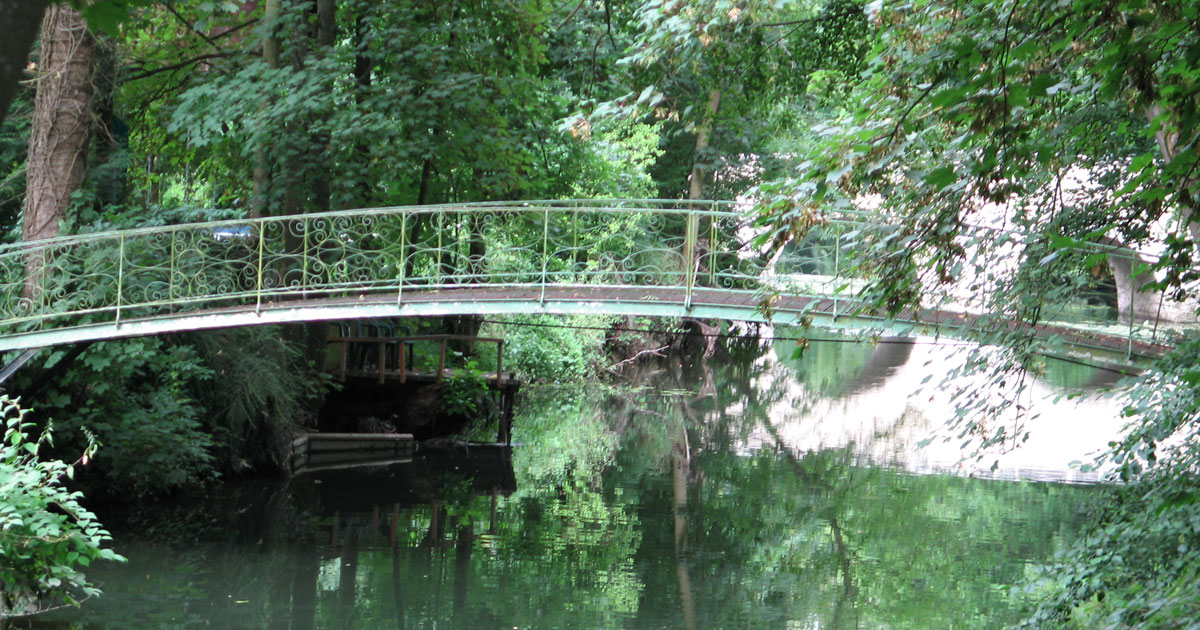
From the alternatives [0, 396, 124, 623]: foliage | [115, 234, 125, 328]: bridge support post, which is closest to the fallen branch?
[115, 234, 125, 328]: bridge support post

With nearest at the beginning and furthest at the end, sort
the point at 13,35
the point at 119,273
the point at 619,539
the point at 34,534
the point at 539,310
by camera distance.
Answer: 1. the point at 13,35
2. the point at 34,534
3. the point at 119,273
4. the point at 539,310
5. the point at 619,539

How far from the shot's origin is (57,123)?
11312 millimetres

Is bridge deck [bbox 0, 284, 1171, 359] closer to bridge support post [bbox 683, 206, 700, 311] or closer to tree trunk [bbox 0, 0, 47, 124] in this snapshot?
bridge support post [bbox 683, 206, 700, 311]

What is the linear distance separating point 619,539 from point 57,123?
683cm

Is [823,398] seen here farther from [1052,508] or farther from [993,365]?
[993,365]

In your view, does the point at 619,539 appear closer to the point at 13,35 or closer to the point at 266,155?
the point at 266,155

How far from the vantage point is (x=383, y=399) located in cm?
1678

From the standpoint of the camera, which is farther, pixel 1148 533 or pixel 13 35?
pixel 1148 533

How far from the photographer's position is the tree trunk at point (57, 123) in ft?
36.7

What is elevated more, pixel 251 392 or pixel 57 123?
pixel 57 123

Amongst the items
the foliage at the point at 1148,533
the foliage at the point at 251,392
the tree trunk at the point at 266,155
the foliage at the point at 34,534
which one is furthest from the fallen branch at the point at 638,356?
the foliage at the point at 1148,533

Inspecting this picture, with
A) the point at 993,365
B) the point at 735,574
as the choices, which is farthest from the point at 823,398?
the point at 993,365

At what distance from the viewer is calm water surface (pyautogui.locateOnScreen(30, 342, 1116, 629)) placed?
865 cm

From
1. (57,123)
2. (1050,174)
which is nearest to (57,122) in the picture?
(57,123)
